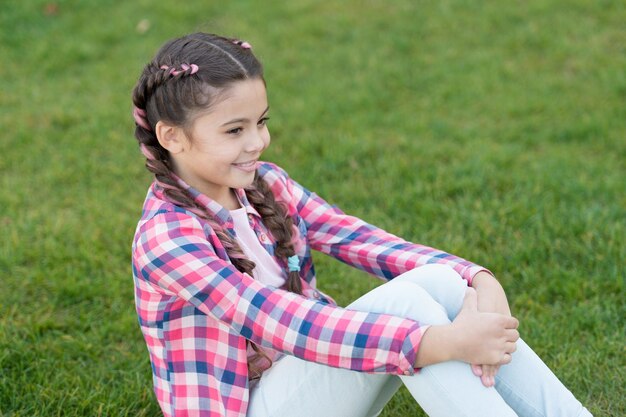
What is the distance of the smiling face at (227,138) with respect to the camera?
1988mm

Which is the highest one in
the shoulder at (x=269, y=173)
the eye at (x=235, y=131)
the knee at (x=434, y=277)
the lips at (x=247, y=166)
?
the eye at (x=235, y=131)

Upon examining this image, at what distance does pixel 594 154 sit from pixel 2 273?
2729 mm

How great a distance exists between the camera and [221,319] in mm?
1885

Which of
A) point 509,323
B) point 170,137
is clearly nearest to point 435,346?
point 509,323

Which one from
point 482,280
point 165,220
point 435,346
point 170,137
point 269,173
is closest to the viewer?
point 435,346

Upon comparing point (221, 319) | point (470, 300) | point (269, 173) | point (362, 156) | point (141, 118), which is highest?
point (141, 118)

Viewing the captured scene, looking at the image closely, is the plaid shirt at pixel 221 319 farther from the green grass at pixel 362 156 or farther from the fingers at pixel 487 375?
the green grass at pixel 362 156

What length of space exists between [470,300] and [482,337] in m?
0.20

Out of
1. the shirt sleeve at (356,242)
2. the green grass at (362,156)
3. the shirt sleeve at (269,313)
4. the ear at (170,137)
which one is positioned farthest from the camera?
the green grass at (362,156)

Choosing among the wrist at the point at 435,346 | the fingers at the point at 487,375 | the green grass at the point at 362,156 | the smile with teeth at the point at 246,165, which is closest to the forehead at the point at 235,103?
the smile with teeth at the point at 246,165

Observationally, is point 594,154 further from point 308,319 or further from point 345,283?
point 308,319

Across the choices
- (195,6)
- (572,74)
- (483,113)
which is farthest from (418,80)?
(195,6)

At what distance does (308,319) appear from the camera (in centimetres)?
185

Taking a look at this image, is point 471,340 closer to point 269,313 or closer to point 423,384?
point 423,384
